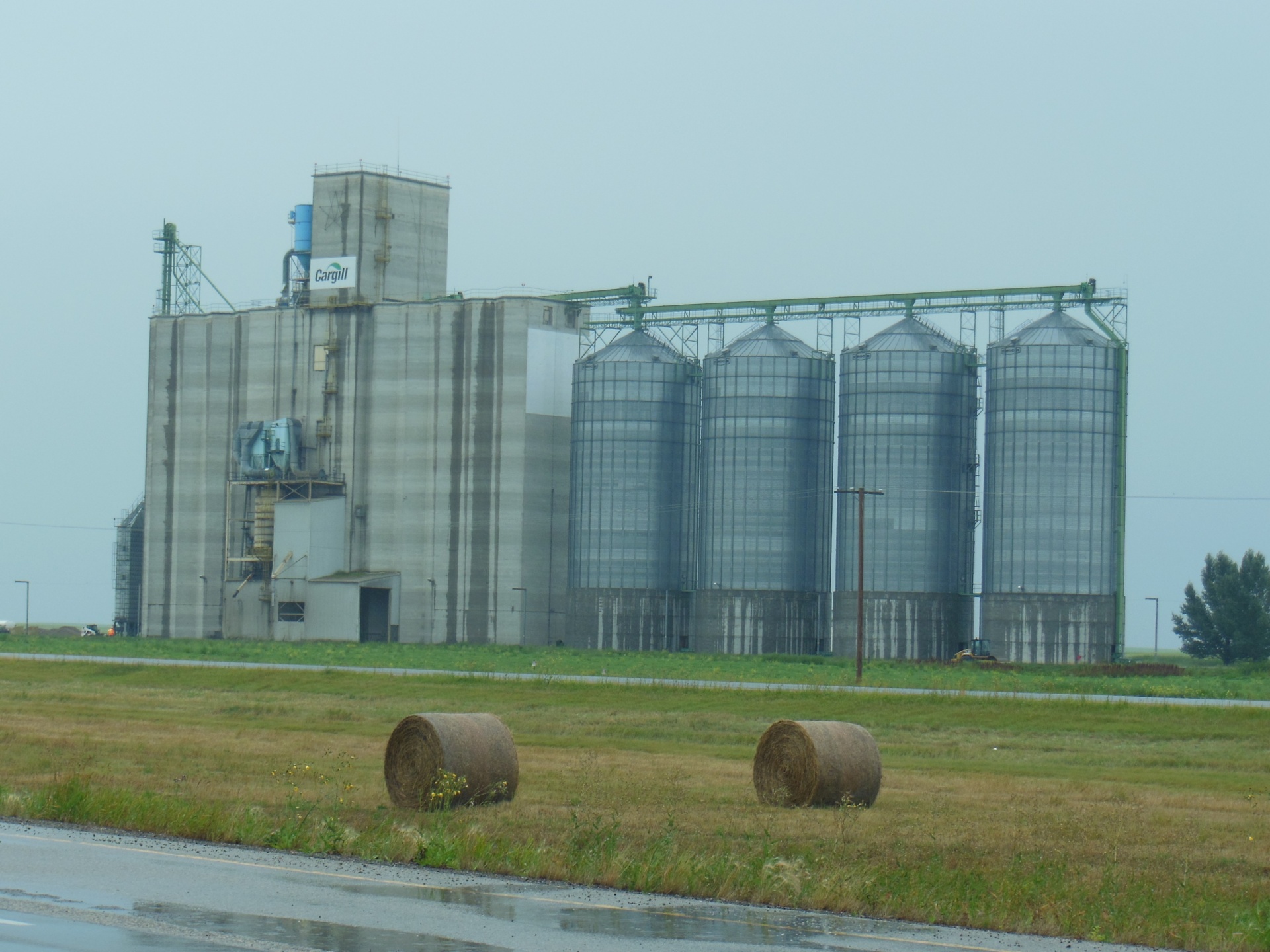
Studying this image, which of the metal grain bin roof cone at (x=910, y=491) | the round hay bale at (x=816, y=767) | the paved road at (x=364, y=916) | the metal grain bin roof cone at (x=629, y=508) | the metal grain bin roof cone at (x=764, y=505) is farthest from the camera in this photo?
the metal grain bin roof cone at (x=629, y=508)

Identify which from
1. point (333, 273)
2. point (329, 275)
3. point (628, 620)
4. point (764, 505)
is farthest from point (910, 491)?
point (329, 275)

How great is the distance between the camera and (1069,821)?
2477 cm

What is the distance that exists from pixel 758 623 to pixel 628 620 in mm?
7832

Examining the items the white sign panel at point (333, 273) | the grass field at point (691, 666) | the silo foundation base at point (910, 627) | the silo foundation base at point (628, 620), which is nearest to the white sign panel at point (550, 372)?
the silo foundation base at point (628, 620)

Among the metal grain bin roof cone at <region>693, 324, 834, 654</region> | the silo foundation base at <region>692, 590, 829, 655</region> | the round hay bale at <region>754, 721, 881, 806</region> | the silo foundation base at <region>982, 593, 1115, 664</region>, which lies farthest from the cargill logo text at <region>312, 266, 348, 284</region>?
the round hay bale at <region>754, 721, 881, 806</region>

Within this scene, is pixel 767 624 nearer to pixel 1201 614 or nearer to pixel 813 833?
pixel 1201 614

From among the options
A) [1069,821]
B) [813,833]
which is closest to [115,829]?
[813,833]

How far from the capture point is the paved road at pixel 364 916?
48.8 feet

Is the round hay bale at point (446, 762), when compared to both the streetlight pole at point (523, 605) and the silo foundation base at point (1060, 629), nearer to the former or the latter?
the silo foundation base at point (1060, 629)

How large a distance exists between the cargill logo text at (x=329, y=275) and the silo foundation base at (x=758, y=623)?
2957cm

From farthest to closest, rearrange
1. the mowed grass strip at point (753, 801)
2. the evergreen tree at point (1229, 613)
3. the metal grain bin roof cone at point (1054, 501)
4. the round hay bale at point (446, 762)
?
1. the evergreen tree at point (1229, 613)
2. the metal grain bin roof cone at point (1054, 501)
3. the round hay bale at point (446, 762)
4. the mowed grass strip at point (753, 801)

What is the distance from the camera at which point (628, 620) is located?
322 feet

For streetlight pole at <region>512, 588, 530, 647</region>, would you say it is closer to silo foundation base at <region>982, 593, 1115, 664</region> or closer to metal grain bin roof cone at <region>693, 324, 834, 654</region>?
metal grain bin roof cone at <region>693, 324, 834, 654</region>

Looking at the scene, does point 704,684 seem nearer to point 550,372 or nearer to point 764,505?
point 764,505
